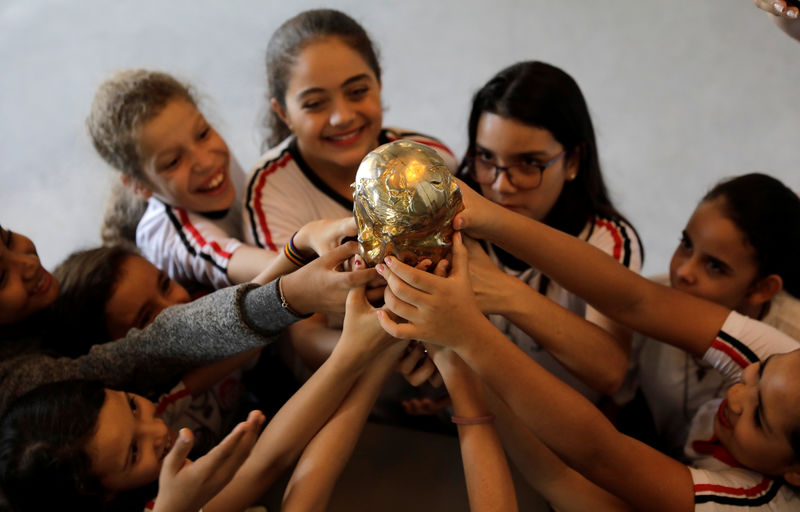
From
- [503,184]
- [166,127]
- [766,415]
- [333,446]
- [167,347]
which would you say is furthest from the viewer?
[166,127]

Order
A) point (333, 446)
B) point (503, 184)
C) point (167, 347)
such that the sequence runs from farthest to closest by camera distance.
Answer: point (503, 184) < point (167, 347) < point (333, 446)

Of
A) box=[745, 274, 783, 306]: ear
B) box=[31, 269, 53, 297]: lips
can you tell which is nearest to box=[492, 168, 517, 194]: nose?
box=[745, 274, 783, 306]: ear

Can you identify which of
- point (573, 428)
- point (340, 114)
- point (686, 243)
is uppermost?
point (340, 114)

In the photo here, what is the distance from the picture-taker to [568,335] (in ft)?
3.63

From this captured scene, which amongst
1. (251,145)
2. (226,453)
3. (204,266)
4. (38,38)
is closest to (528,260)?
(226,453)

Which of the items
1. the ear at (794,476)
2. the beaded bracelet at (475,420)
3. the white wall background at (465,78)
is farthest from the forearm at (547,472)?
the white wall background at (465,78)

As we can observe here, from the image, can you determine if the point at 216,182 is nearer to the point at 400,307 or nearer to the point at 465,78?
the point at 400,307

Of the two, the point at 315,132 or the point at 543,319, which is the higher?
the point at 315,132

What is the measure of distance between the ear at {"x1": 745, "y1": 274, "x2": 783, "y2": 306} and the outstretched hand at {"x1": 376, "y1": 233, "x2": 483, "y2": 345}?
0.65 m

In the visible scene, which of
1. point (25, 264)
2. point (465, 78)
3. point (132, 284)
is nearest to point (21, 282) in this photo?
point (25, 264)

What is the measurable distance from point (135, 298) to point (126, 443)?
39 cm

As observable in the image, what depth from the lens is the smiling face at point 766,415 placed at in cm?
92

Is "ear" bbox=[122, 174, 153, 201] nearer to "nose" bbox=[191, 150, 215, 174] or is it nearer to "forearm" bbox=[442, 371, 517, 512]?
"nose" bbox=[191, 150, 215, 174]

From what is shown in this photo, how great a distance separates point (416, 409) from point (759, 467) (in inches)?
24.6
